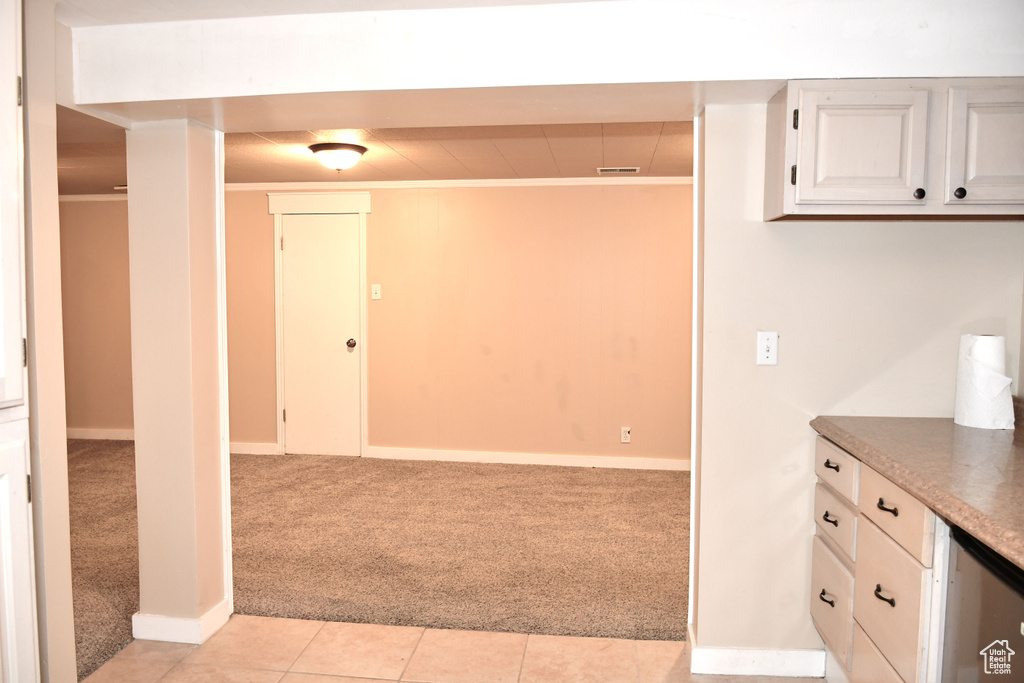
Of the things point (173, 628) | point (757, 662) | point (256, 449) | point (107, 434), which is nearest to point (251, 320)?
point (256, 449)

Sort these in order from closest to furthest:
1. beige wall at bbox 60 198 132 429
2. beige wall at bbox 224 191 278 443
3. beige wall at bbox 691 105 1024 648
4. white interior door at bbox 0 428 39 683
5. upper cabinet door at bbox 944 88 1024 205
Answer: white interior door at bbox 0 428 39 683 → upper cabinet door at bbox 944 88 1024 205 → beige wall at bbox 691 105 1024 648 → beige wall at bbox 224 191 278 443 → beige wall at bbox 60 198 132 429

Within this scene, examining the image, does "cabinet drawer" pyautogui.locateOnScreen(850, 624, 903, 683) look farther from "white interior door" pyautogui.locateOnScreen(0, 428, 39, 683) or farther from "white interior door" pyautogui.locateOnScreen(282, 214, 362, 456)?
"white interior door" pyautogui.locateOnScreen(282, 214, 362, 456)

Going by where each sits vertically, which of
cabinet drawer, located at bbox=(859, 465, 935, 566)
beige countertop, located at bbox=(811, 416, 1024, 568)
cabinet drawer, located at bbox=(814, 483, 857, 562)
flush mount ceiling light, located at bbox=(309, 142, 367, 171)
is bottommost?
cabinet drawer, located at bbox=(814, 483, 857, 562)

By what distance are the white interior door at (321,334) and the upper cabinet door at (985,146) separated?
4267 mm

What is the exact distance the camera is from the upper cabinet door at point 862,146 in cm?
209

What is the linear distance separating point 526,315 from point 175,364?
3037 mm

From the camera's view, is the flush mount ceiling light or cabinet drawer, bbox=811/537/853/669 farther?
the flush mount ceiling light

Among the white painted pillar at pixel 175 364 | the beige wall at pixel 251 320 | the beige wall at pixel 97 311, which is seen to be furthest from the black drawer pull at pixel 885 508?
the beige wall at pixel 97 311

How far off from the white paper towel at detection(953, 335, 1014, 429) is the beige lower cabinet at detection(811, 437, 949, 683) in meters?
0.45

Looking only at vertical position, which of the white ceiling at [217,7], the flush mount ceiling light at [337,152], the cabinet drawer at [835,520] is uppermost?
the white ceiling at [217,7]

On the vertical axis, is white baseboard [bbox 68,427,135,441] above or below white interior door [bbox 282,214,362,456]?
below

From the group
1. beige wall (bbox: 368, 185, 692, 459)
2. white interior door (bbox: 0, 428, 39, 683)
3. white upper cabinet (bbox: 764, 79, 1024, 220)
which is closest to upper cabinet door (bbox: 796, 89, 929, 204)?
white upper cabinet (bbox: 764, 79, 1024, 220)

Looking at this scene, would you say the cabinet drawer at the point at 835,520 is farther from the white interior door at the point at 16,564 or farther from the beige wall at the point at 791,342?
the white interior door at the point at 16,564

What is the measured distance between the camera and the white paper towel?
217 centimetres
